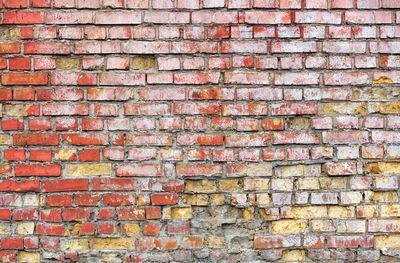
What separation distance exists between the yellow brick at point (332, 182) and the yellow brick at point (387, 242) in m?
0.36

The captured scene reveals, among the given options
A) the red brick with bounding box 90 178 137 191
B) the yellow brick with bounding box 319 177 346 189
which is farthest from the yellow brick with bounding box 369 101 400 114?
the red brick with bounding box 90 178 137 191

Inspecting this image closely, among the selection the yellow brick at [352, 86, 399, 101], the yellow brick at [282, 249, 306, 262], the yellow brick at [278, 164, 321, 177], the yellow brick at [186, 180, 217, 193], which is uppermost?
the yellow brick at [352, 86, 399, 101]

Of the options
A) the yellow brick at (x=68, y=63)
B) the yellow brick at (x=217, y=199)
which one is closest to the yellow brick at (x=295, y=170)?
the yellow brick at (x=217, y=199)

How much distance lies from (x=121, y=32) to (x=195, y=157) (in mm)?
820

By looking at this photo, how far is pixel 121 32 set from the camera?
1938 mm

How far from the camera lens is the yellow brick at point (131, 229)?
6.33 feet

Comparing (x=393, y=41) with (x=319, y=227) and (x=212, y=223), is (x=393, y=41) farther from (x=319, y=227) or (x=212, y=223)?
(x=212, y=223)

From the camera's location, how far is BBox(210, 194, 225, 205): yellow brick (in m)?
1.95

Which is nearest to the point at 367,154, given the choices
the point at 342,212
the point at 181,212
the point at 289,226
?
the point at 342,212

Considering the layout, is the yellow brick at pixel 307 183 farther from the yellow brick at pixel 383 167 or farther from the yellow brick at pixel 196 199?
the yellow brick at pixel 196 199

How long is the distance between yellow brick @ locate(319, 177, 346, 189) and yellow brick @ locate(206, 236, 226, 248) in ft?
2.14

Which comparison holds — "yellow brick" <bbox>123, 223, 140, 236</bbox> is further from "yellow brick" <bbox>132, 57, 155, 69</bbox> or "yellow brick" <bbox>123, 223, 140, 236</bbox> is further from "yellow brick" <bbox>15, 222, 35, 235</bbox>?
"yellow brick" <bbox>132, 57, 155, 69</bbox>

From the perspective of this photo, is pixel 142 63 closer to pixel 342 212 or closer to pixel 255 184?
pixel 255 184

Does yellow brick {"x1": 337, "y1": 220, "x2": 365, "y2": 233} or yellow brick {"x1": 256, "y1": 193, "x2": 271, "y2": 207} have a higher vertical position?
yellow brick {"x1": 256, "y1": 193, "x2": 271, "y2": 207}
